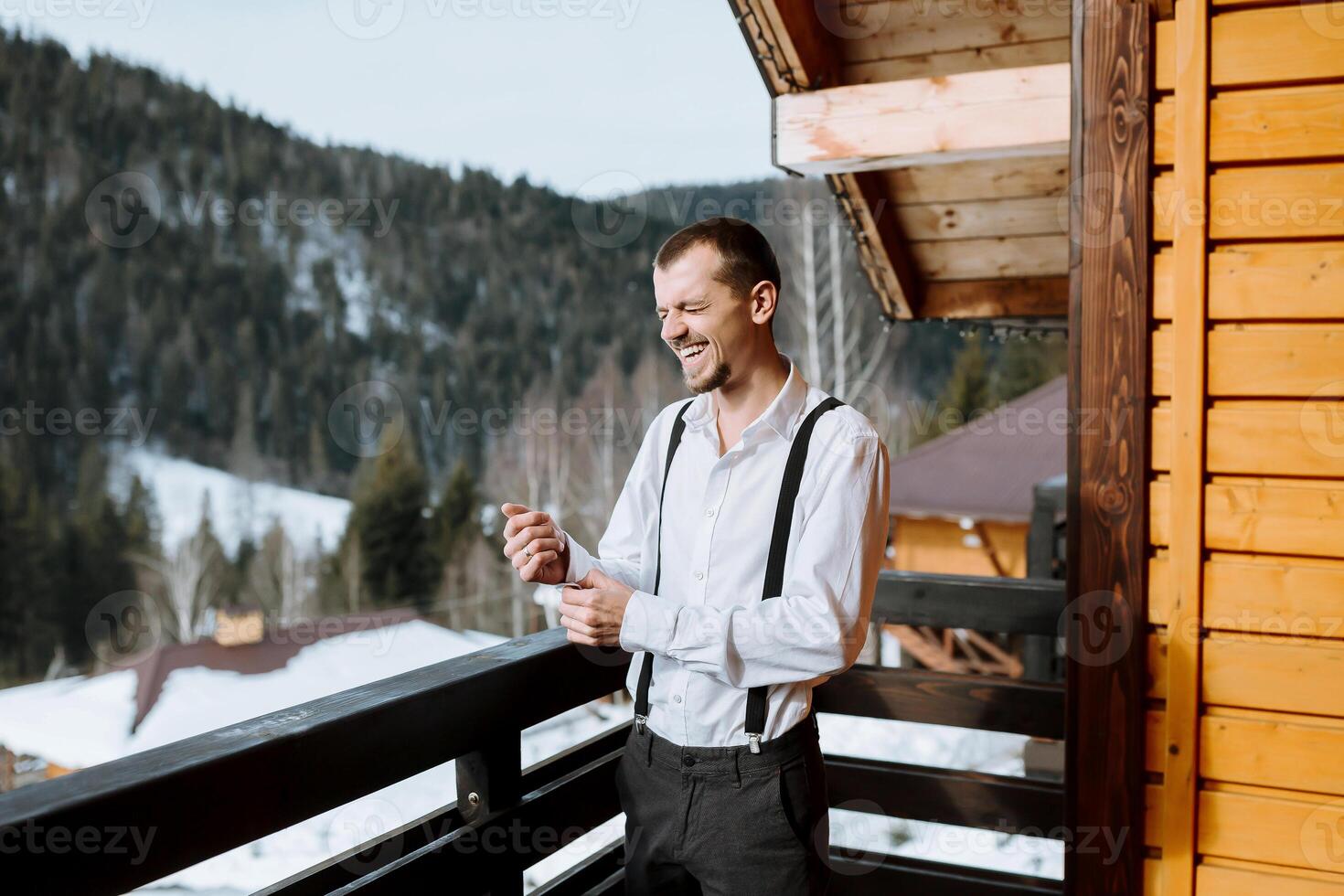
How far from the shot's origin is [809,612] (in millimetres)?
1352

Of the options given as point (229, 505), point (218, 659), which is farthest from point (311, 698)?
point (229, 505)

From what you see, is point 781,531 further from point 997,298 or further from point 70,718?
point 70,718

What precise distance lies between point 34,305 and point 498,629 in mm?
27852

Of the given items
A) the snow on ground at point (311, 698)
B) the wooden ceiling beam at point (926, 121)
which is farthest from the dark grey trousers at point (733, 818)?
the snow on ground at point (311, 698)

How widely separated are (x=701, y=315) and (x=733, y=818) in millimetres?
712

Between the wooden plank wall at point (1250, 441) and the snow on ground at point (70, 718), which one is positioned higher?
the wooden plank wall at point (1250, 441)

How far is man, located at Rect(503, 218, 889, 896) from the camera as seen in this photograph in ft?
4.55

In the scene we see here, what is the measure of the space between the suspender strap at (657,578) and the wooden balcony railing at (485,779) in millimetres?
284

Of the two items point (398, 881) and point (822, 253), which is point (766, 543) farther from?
point (822, 253)

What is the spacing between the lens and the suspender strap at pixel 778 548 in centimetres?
144

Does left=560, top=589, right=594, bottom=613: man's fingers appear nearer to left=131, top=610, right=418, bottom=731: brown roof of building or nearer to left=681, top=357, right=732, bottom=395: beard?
left=681, top=357, right=732, bottom=395: beard

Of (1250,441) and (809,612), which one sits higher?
(1250,441)

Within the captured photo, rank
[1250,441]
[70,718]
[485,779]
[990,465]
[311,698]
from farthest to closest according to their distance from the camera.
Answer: [70,718] → [990,465] → [311,698] → [1250,441] → [485,779]

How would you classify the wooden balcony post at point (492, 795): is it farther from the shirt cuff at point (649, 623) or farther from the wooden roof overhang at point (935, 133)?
the wooden roof overhang at point (935, 133)
